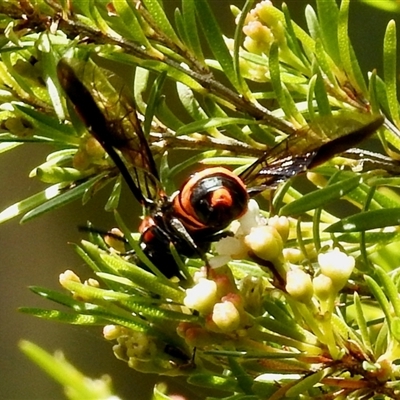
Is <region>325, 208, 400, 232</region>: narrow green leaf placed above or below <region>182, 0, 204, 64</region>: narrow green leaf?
below

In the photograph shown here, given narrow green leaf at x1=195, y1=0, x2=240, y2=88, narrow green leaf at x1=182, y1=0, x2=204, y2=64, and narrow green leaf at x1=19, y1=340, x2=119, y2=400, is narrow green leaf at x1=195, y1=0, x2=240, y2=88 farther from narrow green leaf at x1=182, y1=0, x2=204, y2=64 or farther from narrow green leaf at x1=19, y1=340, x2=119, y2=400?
narrow green leaf at x1=19, y1=340, x2=119, y2=400

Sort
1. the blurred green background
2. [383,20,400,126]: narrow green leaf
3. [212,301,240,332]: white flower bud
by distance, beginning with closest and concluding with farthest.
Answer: [212,301,240,332]: white flower bud → [383,20,400,126]: narrow green leaf → the blurred green background

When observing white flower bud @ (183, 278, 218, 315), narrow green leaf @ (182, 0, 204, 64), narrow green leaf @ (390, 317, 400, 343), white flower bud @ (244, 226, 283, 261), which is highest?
narrow green leaf @ (182, 0, 204, 64)

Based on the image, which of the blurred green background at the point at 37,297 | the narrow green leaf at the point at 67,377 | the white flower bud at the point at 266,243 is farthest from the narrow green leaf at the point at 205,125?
the blurred green background at the point at 37,297

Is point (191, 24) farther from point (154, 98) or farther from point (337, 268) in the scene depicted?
point (337, 268)

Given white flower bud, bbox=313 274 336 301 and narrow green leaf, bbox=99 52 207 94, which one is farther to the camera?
narrow green leaf, bbox=99 52 207 94

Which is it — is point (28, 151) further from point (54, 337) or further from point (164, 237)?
point (164, 237)

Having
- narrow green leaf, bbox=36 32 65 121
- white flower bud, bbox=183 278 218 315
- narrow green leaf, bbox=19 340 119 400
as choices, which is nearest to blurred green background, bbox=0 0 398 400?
narrow green leaf, bbox=19 340 119 400
